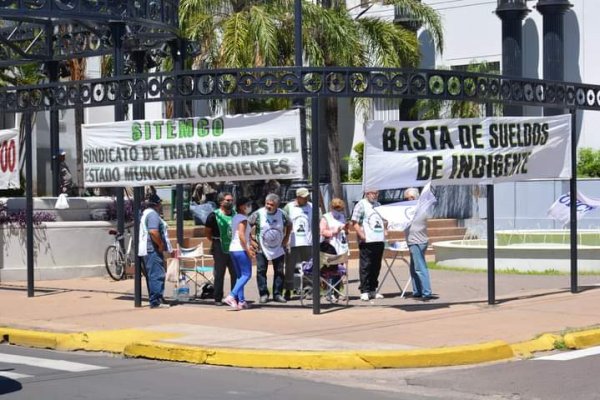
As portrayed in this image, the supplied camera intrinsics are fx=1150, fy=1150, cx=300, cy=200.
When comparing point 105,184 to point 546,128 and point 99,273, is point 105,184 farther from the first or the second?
point 546,128

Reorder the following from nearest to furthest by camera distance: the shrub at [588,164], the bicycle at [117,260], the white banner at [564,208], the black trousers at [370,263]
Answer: the black trousers at [370,263], the white banner at [564,208], the bicycle at [117,260], the shrub at [588,164]

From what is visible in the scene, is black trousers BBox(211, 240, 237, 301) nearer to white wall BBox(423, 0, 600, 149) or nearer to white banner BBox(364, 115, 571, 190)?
white banner BBox(364, 115, 571, 190)

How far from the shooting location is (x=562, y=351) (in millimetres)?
12898

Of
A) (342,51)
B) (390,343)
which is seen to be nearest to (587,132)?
(342,51)

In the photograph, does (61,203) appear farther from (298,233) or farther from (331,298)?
(331,298)

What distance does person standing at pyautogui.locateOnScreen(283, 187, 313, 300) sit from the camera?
53.4 ft

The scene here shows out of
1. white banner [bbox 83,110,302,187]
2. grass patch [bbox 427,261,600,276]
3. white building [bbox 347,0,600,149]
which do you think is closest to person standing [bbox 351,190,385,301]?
white banner [bbox 83,110,302,187]

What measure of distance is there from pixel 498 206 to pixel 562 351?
781 inches

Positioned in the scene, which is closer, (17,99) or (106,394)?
(106,394)

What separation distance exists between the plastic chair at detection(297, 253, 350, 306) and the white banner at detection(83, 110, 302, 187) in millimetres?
1444

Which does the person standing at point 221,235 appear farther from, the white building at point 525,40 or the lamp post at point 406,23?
the white building at point 525,40

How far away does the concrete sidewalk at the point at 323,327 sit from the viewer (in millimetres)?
12125

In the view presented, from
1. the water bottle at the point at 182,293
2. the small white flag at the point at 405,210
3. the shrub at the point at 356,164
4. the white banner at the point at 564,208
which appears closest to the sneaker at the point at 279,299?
the water bottle at the point at 182,293

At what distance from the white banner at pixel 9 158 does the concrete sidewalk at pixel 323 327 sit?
187cm
